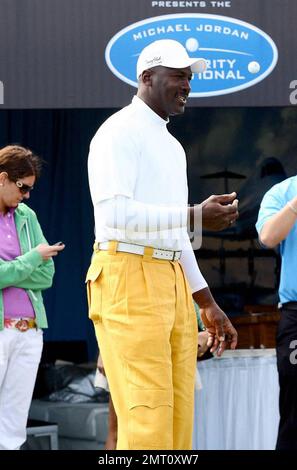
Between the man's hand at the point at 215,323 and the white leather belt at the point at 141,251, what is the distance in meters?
0.30

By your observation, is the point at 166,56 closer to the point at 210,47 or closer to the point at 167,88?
the point at 167,88

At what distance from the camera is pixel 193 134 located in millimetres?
8195

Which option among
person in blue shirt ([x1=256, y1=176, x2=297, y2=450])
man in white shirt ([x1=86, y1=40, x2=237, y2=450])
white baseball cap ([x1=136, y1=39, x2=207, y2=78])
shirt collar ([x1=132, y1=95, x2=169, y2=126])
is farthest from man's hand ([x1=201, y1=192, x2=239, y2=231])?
person in blue shirt ([x1=256, y1=176, x2=297, y2=450])

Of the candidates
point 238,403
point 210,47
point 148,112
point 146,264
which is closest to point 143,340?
point 146,264

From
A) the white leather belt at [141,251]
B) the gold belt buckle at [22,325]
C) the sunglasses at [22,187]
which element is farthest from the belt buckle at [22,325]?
the white leather belt at [141,251]

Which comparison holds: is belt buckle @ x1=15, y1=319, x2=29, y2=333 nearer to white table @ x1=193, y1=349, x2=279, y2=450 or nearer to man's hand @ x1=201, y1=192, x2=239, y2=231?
white table @ x1=193, y1=349, x2=279, y2=450

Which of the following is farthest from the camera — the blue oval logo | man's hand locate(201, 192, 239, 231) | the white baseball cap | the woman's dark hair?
the blue oval logo

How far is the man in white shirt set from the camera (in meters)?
3.68

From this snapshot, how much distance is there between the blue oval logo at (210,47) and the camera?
5707mm

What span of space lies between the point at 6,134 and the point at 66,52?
2.31m

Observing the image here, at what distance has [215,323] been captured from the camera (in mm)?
4109

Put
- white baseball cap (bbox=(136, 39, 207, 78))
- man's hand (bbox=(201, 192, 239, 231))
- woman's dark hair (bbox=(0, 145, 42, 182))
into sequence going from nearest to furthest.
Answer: man's hand (bbox=(201, 192, 239, 231)) < white baseball cap (bbox=(136, 39, 207, 78)) < woman's dark hair (bbox=(0, 145, 42, 182))

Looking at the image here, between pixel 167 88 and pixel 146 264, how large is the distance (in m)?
0.70
